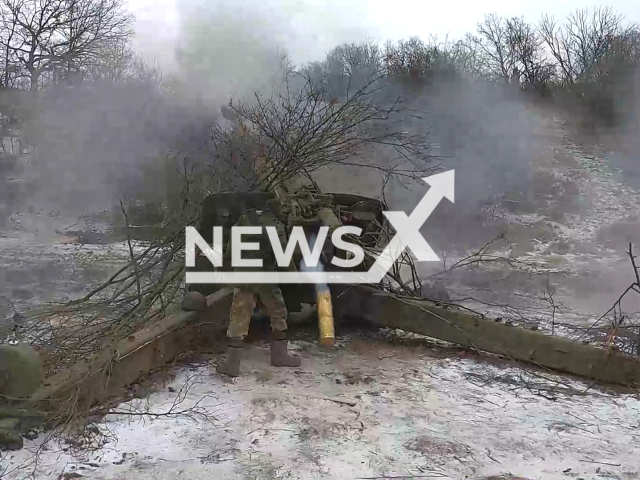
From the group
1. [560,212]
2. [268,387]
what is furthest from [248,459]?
[560,212]

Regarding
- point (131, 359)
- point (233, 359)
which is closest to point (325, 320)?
point (233, 359)

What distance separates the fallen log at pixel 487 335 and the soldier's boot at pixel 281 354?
106cm

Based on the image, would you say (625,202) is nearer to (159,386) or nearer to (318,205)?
(318,205)

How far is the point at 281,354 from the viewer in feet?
15.8

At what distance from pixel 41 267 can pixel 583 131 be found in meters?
14.5

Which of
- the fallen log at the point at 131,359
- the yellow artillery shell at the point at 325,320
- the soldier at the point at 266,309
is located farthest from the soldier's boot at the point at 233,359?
the yellow artillery shell at the point at 325,320

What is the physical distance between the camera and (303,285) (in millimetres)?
5559

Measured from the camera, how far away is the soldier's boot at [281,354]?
4.79m

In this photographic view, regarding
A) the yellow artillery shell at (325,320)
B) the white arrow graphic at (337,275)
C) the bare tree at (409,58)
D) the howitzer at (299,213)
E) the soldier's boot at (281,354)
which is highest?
the bare tree at (409,58)

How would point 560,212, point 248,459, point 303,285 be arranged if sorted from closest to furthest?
Result: 1. point 248,459
2. point 303,285
3. point 560,212

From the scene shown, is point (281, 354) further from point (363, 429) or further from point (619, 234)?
point (619, 234)

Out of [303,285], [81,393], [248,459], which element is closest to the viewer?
[248,459]

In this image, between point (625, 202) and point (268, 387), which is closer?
point (268, 387)

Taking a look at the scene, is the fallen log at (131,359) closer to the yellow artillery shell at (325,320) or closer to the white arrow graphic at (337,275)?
the white arrow graphic at (337,275)
